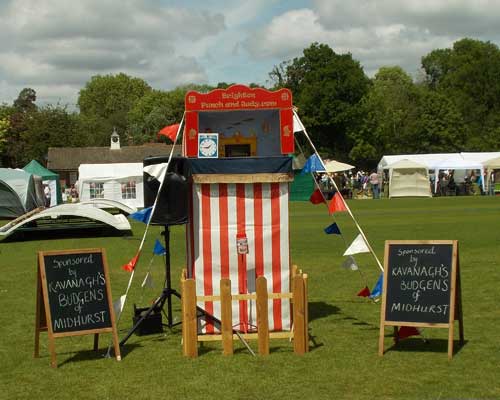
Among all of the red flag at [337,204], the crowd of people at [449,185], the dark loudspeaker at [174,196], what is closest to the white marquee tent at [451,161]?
the crowd of people at [449,185]

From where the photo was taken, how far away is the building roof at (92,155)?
76875mm

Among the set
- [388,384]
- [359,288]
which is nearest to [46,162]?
[359,288]

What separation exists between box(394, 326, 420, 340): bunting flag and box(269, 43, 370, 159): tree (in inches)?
2452

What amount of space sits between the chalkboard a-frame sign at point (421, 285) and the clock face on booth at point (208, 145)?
8.25ft

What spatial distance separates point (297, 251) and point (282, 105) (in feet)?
28.8

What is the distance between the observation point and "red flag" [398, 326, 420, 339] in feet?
27.0

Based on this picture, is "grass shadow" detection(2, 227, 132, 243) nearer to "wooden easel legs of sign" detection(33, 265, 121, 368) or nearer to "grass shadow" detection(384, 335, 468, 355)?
"wooden easel legs of sign" detection(33, 265, 121, 368)

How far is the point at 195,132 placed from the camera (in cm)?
960

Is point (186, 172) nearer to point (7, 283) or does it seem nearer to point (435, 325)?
point (435, 325)

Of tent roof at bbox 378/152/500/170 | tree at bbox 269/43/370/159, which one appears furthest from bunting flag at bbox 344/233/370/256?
tree at bbox 269/43/370/159

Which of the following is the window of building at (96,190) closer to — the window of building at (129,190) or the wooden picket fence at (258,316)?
the window of building at (129,190)

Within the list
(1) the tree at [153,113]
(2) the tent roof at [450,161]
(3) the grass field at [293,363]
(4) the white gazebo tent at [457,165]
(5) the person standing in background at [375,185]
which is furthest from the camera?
(1) the tree at [153,113]

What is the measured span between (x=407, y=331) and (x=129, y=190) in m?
34.7

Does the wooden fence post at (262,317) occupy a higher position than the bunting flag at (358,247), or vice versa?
the bunting flag at (358,247)
